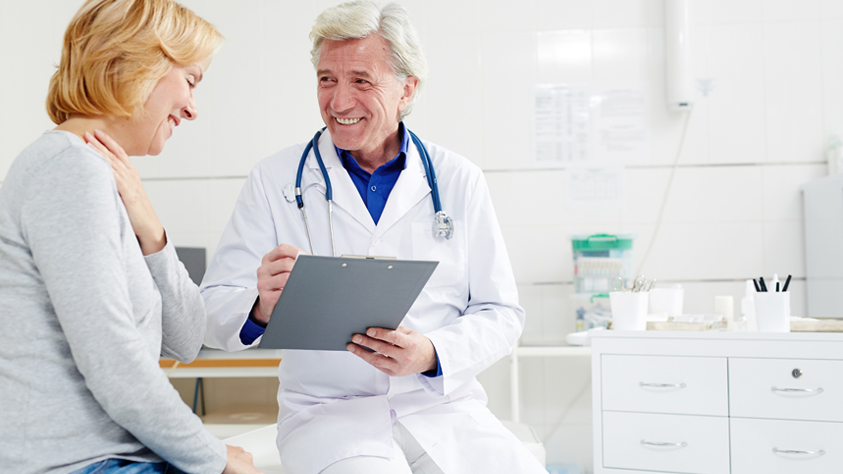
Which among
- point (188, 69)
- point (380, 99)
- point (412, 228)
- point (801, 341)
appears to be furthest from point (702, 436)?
point (188, 69)

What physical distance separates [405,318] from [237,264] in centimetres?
39

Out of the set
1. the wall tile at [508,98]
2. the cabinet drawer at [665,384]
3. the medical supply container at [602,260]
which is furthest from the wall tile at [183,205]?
the cabinet drawer at [665,384]

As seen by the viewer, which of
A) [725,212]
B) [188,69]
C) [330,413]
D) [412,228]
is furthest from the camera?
[725,212]

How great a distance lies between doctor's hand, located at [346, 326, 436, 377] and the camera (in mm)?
1111

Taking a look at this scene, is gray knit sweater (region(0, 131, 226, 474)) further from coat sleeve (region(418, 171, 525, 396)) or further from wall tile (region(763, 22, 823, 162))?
wall tile (region(763, 22, 823, 162))

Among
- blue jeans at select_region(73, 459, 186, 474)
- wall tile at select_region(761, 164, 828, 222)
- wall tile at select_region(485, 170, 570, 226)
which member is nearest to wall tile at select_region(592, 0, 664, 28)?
wall tile at select_region(485, 170, 570, 226)

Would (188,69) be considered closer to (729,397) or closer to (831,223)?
(729,397)

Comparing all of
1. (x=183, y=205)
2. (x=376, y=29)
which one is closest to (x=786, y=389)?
(x=376, y=29)

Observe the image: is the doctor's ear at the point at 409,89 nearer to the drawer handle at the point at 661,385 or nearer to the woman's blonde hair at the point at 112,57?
the woman's blonde hair at the point at 112,57

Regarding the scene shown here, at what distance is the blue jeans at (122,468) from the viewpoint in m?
0.79

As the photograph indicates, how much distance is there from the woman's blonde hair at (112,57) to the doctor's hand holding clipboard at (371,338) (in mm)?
355

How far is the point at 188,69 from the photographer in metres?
0.99

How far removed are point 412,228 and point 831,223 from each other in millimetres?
1722

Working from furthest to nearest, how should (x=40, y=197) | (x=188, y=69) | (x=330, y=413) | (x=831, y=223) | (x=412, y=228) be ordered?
(x=831, y=223), (x=412, y=228), (x=330, y=413), (x=188, y=69), (x=40, y=197)
